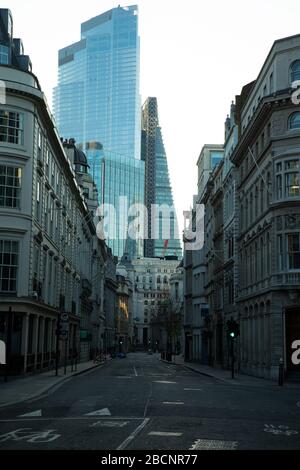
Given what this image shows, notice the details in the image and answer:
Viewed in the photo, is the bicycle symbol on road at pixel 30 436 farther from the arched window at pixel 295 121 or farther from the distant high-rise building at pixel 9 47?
the distant high-rise building at pixel 9 47

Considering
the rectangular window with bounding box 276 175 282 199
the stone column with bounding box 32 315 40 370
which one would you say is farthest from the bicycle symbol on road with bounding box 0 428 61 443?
the rectangular window with bounding box 276 175 282 199

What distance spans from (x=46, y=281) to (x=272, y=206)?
16708 mm

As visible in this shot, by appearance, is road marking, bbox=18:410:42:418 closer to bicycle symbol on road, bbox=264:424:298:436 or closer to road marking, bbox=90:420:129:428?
road marking, bbox=90:420:129:428

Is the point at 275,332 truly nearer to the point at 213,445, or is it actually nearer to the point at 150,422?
the point at 150,422

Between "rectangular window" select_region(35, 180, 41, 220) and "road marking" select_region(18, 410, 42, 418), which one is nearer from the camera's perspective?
"road marking" select_region(18, 410, 42, 418)

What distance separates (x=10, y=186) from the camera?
4003cm

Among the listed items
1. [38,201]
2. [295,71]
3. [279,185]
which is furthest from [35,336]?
[295,71]

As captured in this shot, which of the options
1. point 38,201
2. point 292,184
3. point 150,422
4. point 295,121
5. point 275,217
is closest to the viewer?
point 150,422

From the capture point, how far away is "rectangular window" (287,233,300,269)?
4147cm

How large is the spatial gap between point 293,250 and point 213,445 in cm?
2958

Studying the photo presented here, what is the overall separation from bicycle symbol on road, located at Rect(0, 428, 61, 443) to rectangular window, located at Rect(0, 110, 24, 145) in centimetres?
2741

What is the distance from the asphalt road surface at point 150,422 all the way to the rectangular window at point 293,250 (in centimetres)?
1543

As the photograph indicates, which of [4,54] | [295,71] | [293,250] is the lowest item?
[293,250]
